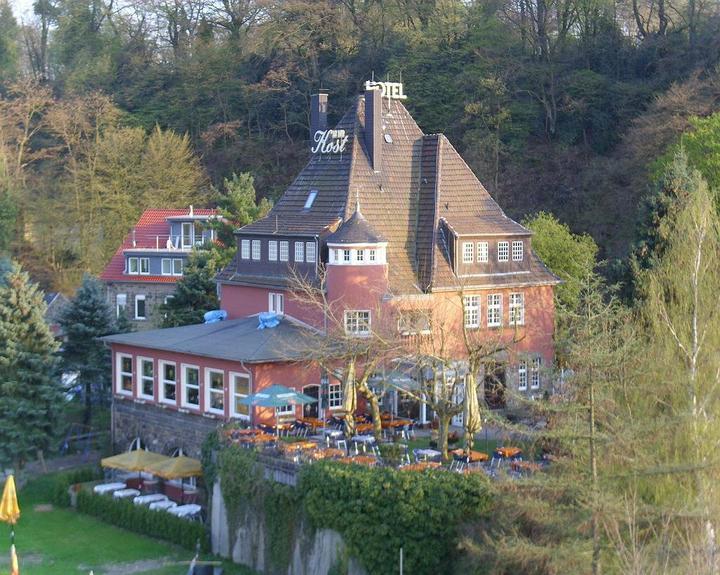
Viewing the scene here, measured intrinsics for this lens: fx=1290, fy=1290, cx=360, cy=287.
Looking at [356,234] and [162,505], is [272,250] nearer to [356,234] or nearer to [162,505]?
[356,234]

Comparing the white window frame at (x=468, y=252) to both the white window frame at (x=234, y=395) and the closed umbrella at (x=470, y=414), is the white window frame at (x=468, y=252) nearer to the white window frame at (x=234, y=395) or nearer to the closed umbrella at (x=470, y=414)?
the white window frame at (x=234, y=395)

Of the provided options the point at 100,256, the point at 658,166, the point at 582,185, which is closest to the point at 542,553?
the point at 658,166

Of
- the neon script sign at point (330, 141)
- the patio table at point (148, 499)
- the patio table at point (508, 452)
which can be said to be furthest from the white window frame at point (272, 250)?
the patio table at point (508, 452)

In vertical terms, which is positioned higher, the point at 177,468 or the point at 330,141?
the point at 330,141

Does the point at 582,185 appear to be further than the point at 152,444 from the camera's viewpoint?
Yes

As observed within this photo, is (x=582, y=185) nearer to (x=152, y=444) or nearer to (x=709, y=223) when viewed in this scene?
(x=152, y=444)

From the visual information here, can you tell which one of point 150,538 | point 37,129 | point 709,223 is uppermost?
point 37,129

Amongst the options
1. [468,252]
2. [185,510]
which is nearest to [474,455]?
[185,510]
